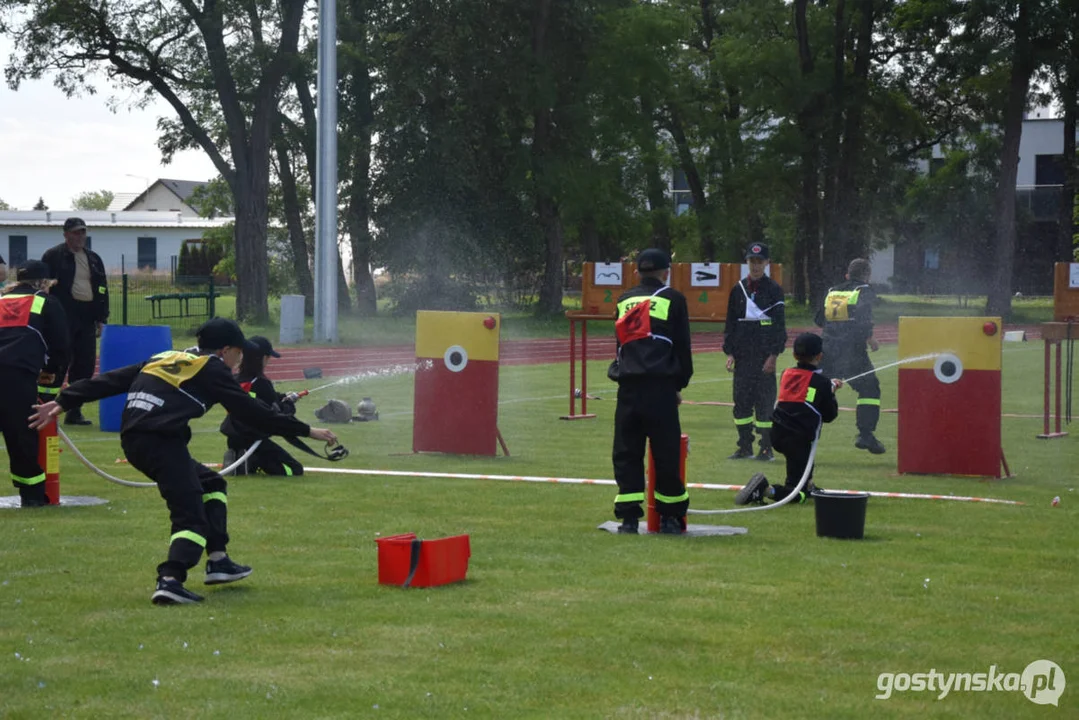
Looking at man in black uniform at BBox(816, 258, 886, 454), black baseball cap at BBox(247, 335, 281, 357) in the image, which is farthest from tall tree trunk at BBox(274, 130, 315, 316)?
black baseball cap at BBox(247, 335, 281, 357)

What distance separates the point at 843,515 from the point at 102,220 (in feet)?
290

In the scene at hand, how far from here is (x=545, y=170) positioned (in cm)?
4859

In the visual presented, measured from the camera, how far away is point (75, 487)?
1209 cm

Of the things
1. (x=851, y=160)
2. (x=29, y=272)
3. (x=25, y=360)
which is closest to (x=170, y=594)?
(x=25, y=360)

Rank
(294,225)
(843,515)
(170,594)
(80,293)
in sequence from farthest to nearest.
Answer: (294,225) < (80,293) < (843,515) < (170,594)

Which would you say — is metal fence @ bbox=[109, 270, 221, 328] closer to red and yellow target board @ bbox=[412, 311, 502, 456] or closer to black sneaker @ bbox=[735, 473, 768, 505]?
red and yellow target board @ bbox=[412, 311, 502, 456]

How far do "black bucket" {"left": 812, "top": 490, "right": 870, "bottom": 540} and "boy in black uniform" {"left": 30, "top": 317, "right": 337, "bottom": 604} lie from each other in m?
3.54

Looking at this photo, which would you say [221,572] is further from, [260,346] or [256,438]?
[260,346]

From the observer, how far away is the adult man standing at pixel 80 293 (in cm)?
1645

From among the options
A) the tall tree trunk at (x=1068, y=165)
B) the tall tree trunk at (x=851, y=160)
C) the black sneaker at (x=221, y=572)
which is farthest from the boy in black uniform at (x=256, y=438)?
the tall tree trunk at (x=1068, y=165)

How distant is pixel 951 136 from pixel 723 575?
57.9 m

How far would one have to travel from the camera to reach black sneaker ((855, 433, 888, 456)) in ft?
49.2

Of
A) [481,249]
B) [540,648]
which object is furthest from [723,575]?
[481,249]

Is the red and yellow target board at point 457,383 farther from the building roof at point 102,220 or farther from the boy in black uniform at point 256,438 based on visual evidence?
the building roof at point 102,220
